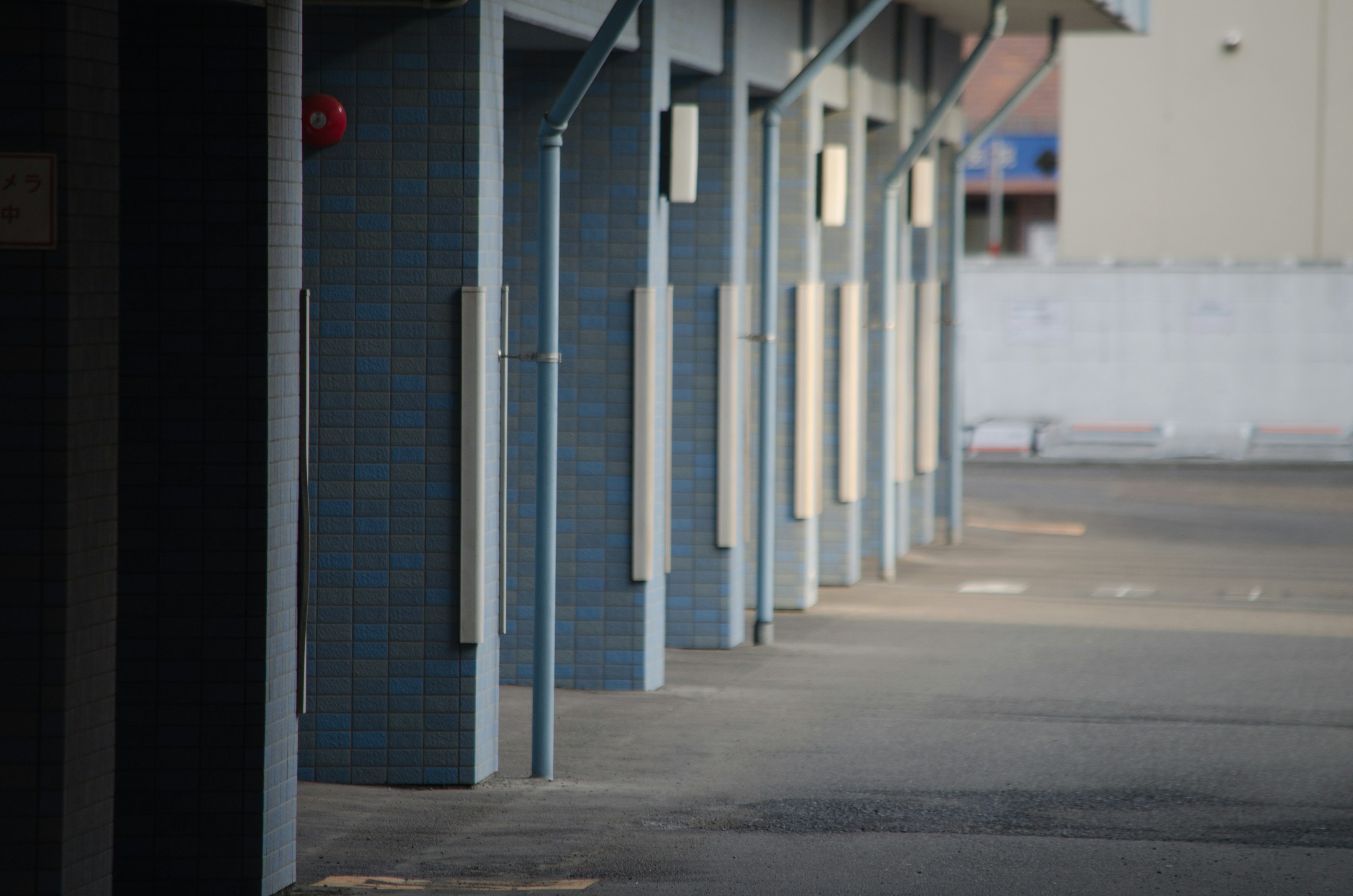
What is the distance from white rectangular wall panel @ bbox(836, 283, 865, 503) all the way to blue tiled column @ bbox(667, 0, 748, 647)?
8.88 feet

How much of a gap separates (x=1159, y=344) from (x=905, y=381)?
12.2 metres

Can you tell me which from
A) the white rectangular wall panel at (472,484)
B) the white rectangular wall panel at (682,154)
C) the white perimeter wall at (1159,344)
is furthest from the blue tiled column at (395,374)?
the white perimeter wall at (1159,344)

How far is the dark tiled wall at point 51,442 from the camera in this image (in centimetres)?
562

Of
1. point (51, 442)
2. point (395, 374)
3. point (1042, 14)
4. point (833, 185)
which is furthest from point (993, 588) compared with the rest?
point (51, 442)

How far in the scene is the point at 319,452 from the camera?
8.84 m

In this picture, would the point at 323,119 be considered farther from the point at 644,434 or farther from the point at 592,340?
the point at 644,434

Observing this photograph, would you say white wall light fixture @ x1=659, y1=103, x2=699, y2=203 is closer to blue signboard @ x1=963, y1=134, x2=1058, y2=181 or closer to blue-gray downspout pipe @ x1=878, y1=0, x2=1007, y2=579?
blue-gray downspout pipe @ x1=878, y1=0, x2=1007, y2=579

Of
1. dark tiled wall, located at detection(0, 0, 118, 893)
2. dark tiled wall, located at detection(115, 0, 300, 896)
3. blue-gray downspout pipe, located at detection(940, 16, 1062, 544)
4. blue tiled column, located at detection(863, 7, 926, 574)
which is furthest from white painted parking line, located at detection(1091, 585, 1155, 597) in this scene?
dark tiled wall, located at detection(0, 0, 118, 893)

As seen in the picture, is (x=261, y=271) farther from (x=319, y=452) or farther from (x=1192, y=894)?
(x=1192, y=894)

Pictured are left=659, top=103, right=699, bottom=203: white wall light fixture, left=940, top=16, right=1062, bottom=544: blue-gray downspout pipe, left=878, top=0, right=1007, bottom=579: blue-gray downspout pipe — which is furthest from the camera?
left=940, top=16, right=1062, bottom=544: blue-gray downspout pipe

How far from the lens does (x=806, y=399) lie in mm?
14812

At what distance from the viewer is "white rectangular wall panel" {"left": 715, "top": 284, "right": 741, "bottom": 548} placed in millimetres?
12812

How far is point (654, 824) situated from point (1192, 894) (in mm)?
2201

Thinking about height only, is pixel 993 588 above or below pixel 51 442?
below
